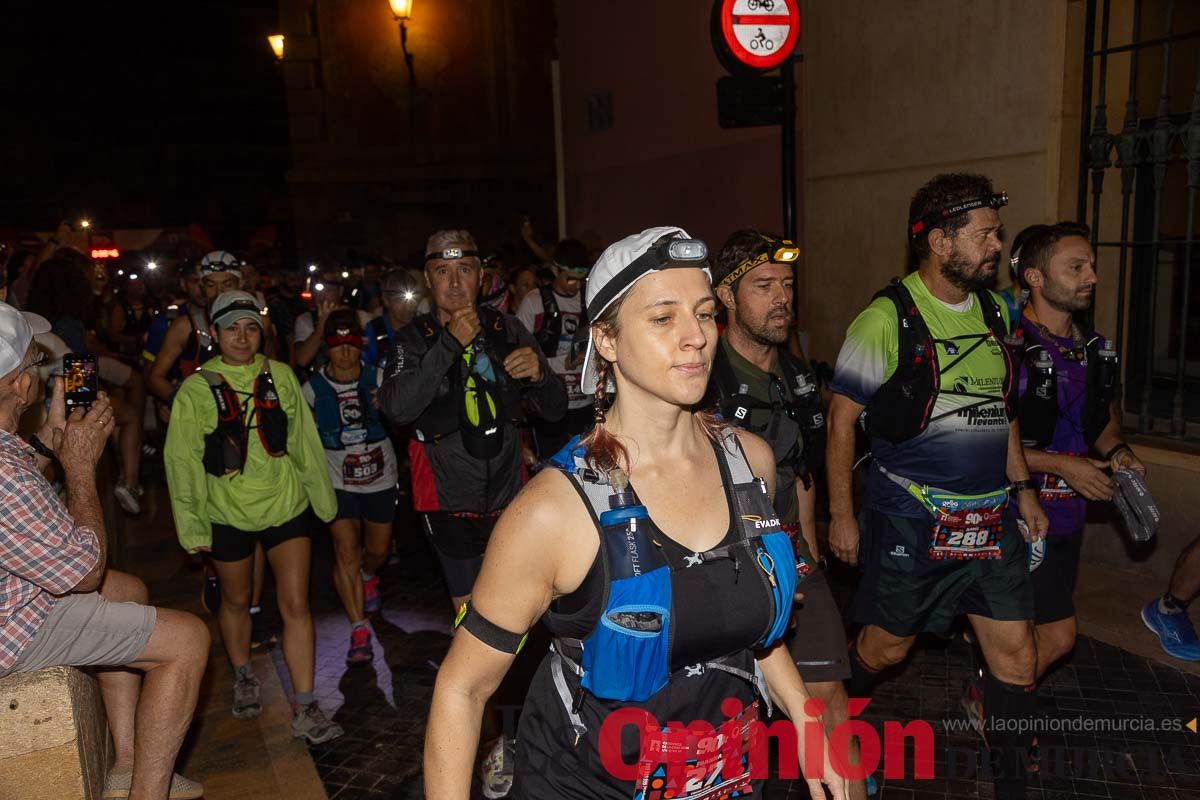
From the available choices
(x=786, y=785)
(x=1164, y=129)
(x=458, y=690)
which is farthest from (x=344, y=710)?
(x=1164, y=129)

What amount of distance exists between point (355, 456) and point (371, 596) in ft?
4.34

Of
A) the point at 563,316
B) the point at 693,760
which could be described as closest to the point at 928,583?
the point at 693,760

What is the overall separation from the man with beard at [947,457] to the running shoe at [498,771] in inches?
72.4

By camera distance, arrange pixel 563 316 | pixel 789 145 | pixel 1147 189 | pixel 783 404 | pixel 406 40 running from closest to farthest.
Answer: pixel 783 404
pixel 1147 189
pixel 789 145
pixel 563 316
pixel 406 40

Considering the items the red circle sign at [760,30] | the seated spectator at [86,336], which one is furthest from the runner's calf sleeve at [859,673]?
the seated spectator at [86,336]

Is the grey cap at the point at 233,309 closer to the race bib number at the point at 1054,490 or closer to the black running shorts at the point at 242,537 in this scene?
the black running shorts at the point at 242,537

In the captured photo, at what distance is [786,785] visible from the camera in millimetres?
4527

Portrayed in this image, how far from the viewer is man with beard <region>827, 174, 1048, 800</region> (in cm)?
417

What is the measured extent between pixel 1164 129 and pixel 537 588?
19.9 ft

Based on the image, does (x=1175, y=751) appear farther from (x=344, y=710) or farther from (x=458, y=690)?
(x=344, y=710)

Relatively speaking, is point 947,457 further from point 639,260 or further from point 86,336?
point 86,336

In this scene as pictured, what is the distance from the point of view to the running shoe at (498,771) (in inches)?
179

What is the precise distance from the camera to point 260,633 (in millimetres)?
6598

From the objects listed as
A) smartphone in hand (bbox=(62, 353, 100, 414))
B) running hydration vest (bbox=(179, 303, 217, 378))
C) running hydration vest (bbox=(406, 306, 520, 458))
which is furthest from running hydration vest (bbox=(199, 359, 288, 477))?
running hydration vest (bbox=(179, 303, 217, 378))
